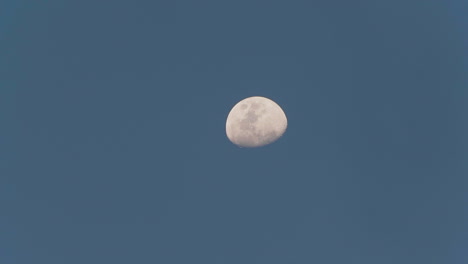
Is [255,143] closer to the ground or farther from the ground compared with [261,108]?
closer to the ground

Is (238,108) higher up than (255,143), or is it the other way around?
(238,108)
